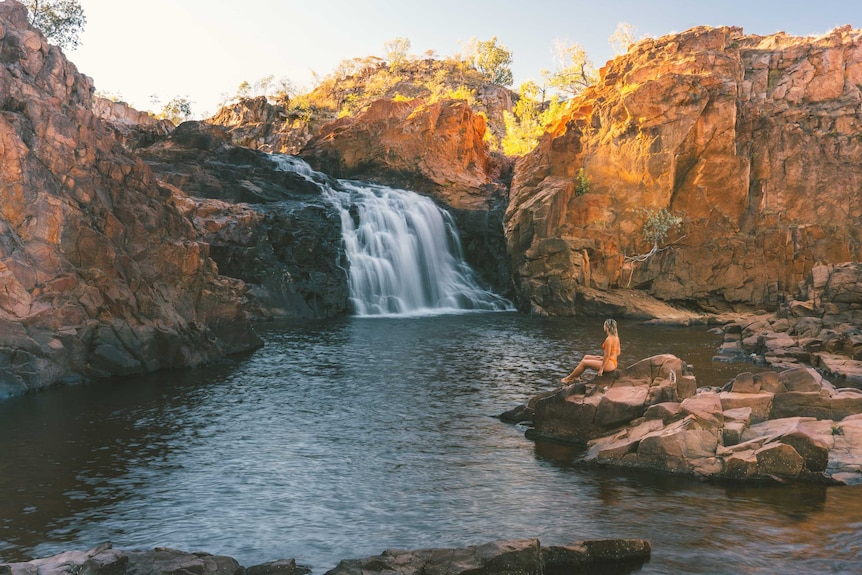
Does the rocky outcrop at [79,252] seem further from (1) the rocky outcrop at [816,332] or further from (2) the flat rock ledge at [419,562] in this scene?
(1) the rocky outcrop at [816,332]

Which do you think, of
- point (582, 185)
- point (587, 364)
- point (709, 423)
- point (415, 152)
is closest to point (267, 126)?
point (415, 152)

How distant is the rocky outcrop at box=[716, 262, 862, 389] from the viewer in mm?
28781

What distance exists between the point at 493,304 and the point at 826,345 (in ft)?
91.5

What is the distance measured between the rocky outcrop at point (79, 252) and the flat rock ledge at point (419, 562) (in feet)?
51.0

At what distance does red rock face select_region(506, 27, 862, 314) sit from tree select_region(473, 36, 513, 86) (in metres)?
72.5

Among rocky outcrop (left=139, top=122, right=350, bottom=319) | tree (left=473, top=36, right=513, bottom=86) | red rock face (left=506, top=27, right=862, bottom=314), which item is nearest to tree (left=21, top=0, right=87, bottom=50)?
rocky outcrop (left=139, top=122, right=350, bottom=319)

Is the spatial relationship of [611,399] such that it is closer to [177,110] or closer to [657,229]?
[657,229]

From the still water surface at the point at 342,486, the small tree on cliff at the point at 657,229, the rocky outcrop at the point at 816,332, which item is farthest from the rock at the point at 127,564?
the small tree on cliff at the point at 657,229

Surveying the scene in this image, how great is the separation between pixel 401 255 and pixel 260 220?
11.1 meters

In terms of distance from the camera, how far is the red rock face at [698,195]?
51062mm

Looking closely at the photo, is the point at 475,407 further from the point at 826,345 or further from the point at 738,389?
the point at 826,345

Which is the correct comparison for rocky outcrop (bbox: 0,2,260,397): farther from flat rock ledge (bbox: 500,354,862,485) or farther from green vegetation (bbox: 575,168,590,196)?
green vegetation (bbox: 575,168,590,196)

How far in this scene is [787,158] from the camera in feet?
174

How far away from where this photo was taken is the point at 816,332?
32.5 metres
